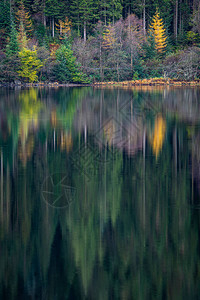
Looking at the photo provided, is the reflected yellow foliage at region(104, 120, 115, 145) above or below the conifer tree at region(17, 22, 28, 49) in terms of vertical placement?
below

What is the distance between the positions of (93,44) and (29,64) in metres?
9.88

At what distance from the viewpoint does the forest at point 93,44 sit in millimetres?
50125

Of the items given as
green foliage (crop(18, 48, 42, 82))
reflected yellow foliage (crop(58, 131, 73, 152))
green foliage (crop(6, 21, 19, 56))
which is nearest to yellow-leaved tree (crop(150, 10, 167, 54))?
green foliage (crop(18, 48, 42, 82))

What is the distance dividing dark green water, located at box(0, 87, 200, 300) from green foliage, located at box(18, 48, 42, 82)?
35.1 m

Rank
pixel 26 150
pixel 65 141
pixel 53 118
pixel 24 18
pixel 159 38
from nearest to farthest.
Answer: pixel 26 150 → pixel 65 141 → pixel 53 118 → pixel 159 38 → pixel 24 18

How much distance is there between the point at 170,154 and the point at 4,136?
19.4 ft

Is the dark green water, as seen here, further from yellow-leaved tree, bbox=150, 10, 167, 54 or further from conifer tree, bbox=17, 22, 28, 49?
yellow-leaved tree, bbox=150, 10, 167, 54

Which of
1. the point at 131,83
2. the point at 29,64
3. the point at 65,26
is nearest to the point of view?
the point at 29,64

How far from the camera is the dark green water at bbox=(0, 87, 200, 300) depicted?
18.0ft

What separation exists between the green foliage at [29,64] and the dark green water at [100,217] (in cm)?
3513

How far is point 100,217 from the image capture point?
24.1 feet

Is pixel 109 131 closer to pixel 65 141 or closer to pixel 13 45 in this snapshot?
pixel 65 141

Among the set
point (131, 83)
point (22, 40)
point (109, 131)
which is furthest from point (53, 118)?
point (22, 40)

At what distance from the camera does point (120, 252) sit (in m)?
6.12
